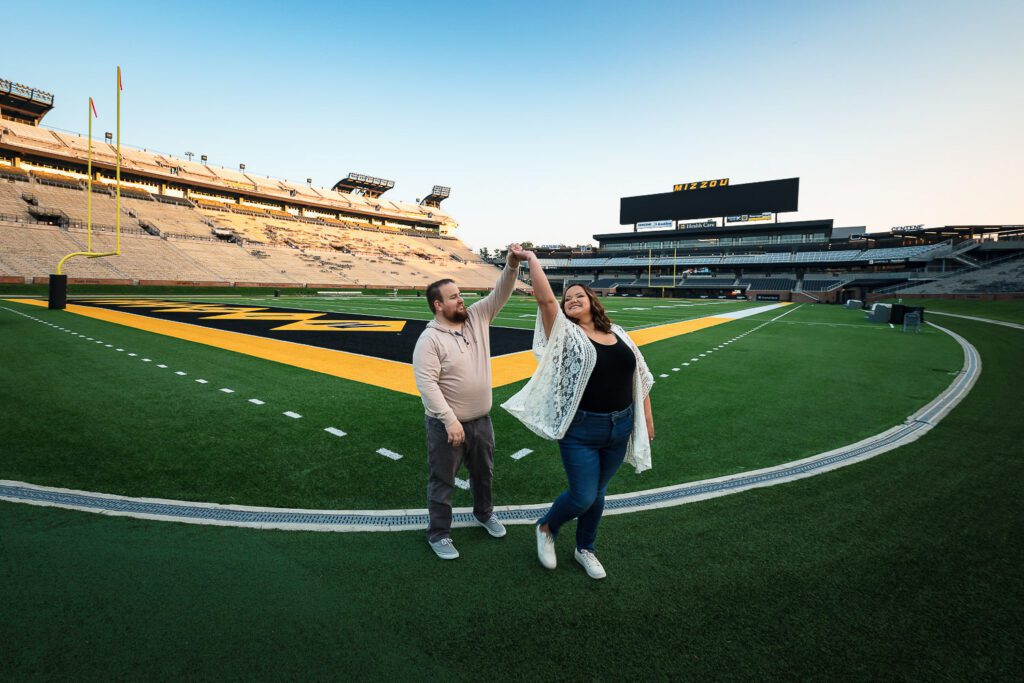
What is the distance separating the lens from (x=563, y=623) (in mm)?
2258

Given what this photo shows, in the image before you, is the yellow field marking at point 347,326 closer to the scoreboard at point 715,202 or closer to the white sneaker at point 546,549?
the white sneaker at point 546,549

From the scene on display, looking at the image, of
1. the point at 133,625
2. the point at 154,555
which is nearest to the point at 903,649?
the point at 133,625

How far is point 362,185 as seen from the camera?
89.2 m

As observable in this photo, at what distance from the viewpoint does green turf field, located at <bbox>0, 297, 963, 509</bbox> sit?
3701 mm

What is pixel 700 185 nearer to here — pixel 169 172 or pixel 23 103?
pixel 169 172

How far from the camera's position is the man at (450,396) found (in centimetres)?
268

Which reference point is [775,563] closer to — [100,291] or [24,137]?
[100,291]

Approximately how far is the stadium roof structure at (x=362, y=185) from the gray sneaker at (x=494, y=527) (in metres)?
94.2

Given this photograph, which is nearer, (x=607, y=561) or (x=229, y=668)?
(x=229, y=668)

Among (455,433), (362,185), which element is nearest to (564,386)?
(455,433)

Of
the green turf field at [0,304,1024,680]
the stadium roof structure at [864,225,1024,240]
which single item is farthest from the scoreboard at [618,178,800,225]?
the green turf field at [0,304,1024,680]

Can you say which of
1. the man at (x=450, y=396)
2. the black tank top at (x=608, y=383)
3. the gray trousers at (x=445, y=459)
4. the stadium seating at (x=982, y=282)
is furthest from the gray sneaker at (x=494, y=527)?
the stadium seating at (x=982, y=282)

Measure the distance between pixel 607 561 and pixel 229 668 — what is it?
1.94m

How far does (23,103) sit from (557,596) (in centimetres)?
8514
